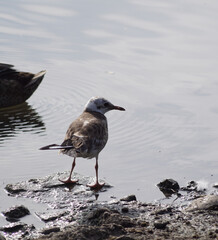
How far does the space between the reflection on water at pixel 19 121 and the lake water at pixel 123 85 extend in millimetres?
17

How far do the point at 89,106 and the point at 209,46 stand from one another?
5.58 m

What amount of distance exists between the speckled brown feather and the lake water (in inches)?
19.4

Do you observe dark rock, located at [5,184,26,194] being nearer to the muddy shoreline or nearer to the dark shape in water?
the muddy shoreline

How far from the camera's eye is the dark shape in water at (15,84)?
12.8m

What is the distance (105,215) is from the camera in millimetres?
7176

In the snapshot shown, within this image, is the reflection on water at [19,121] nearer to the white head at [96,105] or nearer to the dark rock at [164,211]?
the white head at [96,105]

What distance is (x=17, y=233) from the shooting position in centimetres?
707

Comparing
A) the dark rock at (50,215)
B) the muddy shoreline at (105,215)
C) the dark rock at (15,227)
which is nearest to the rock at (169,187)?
the muddy shoreline at (105,215)

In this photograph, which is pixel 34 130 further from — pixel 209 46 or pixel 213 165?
pixel 209 46

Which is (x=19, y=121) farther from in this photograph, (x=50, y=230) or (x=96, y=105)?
(x=50, y=230)

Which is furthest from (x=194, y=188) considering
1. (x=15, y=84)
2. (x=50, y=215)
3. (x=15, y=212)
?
(x=15, y=84)

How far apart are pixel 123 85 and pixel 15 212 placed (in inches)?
216

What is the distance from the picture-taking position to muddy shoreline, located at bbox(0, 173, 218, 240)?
22.6 feet

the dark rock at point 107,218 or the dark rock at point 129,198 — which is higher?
the dark rock at point 107,218
